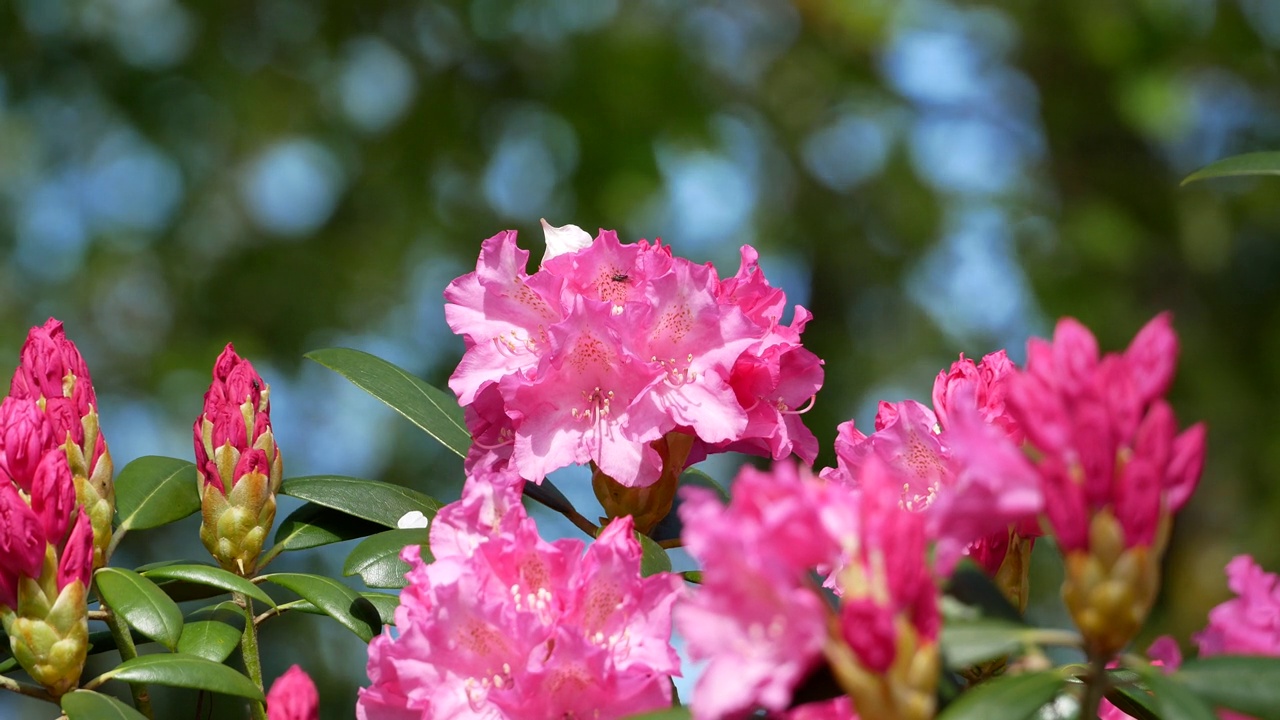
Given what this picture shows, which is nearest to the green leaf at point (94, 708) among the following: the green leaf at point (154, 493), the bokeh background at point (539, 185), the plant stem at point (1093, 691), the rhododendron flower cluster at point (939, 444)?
the green leaf at point (154, 493)

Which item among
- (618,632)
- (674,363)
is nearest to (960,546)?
(618,632)

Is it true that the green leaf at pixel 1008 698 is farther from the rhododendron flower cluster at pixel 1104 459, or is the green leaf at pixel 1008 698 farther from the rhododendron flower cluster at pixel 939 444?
the rhododendron flower cluster at pixel 939 444

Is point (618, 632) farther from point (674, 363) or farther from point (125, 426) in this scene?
point (125, 426)

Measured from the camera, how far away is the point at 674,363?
1448 millimetres

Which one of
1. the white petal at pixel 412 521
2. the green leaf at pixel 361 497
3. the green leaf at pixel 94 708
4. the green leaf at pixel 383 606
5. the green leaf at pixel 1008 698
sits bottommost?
the green leaf at pixel 1008 698

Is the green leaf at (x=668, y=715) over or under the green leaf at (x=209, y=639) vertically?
under

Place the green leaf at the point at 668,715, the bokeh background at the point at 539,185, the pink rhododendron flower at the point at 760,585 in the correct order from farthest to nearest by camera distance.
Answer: the bokeh background at the point at 539,185 → the green leaf at the point at 668,715 → the pink rhododendron flower at the point at 760,585

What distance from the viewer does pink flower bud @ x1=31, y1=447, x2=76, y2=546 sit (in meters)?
1.27

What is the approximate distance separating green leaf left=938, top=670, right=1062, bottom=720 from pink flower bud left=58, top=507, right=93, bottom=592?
87 cm

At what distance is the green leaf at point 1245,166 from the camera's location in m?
1.38

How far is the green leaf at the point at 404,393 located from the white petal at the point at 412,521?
0.35ft

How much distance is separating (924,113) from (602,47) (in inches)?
81.0

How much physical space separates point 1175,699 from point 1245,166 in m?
0.77

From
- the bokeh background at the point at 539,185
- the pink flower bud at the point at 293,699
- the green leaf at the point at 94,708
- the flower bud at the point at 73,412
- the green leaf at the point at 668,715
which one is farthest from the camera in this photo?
the bokeh background at the point at 539,185
